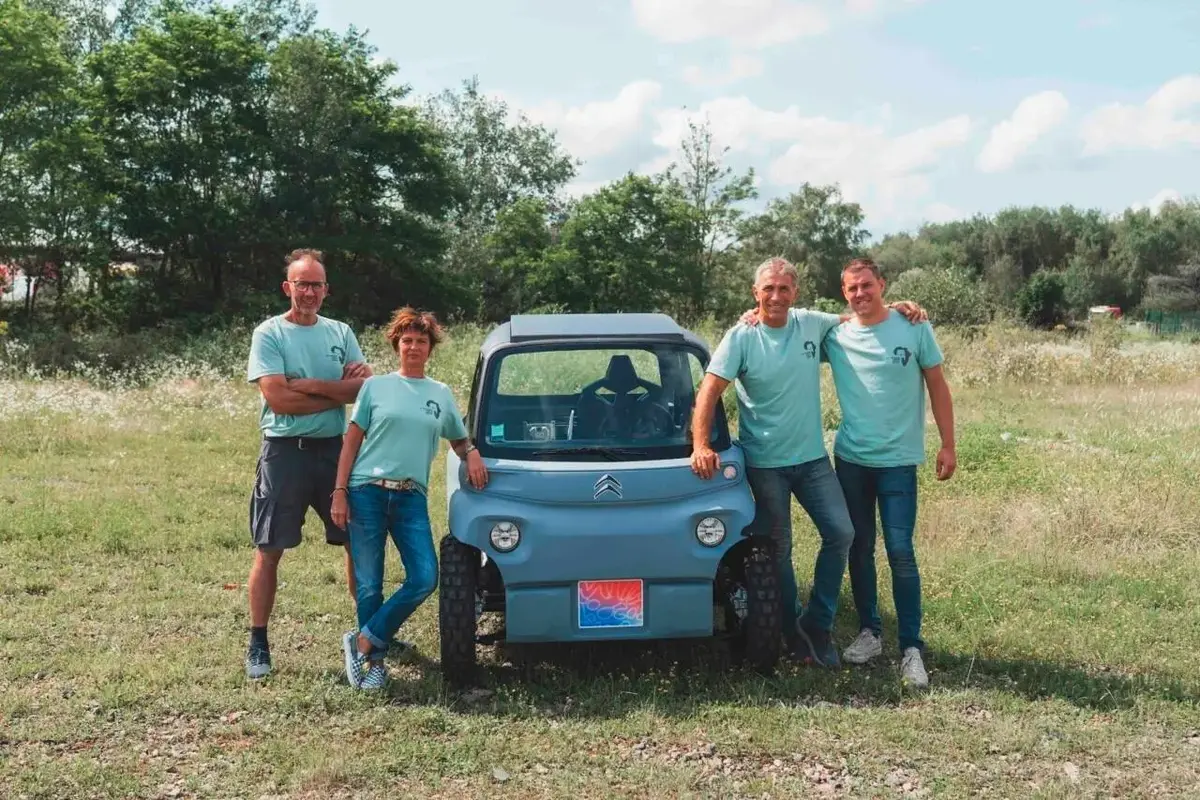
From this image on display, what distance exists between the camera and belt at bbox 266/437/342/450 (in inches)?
202

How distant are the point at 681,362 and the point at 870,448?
1.07 meters

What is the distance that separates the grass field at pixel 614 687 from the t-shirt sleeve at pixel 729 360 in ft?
4.89

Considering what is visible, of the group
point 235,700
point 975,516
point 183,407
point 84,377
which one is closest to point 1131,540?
point 975,516

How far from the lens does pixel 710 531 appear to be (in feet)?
15.7

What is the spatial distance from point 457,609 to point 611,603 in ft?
2.42

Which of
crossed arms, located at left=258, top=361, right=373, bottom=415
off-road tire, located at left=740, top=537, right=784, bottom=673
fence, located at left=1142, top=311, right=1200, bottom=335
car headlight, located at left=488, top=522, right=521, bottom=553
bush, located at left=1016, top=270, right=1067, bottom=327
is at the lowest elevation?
off-road tire, located at left=740, top=537, right=784, bottom=673

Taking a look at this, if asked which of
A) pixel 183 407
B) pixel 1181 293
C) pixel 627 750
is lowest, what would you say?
pixel 627 750

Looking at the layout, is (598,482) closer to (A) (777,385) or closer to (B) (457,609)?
(B) (457,609)

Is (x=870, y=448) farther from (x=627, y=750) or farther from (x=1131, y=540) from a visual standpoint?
(x=1131, y=540)

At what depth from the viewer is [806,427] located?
17.0 ft

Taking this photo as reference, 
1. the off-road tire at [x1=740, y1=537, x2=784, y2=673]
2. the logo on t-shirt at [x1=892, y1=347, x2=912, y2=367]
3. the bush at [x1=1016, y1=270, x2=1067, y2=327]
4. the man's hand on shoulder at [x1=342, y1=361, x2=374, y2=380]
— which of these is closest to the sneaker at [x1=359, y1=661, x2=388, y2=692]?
the man's hand on shoulder at [x1=342, y1=361, x2=374, y2=380]

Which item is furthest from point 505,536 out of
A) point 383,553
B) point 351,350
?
point 351,350

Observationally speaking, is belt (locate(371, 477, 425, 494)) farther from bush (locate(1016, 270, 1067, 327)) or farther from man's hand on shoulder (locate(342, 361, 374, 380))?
bush (locate(1016, 270, 1067, 327))

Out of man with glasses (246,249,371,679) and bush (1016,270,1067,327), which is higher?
bush (1016,270,1067,327)
